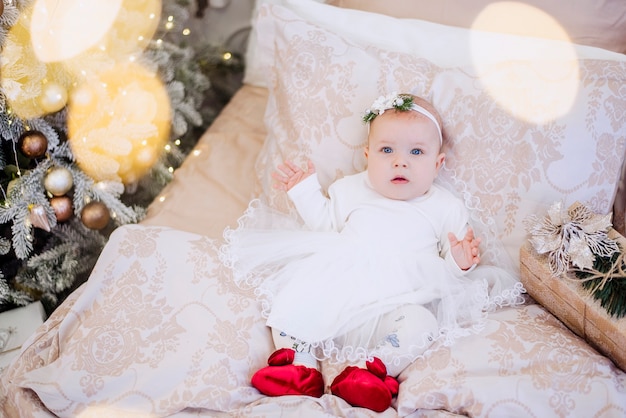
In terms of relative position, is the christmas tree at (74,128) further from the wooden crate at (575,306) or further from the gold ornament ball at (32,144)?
the wooden crate at (575,306)

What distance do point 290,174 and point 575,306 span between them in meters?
0.81

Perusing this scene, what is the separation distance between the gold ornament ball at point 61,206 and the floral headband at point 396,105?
95 cm

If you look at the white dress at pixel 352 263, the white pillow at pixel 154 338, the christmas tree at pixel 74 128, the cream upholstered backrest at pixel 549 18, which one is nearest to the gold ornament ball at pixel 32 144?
the christmas tree at pixel 74 128

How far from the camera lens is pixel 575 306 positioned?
120 centimetres

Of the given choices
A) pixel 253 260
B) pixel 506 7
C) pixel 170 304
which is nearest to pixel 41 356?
pixel 170 304

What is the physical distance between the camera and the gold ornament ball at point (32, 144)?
155cm

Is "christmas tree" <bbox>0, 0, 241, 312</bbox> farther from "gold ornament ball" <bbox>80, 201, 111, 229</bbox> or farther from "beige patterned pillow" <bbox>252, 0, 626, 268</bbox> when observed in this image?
"beige patterned pillow" <bbox>252, 0, 626, 268</bbox>

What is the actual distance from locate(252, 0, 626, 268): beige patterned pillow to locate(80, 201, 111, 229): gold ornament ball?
51 cm

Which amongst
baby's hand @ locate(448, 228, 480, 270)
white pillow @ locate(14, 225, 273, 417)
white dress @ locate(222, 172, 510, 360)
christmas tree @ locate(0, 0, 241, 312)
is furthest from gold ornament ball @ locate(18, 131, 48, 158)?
baby's hand @ locate(448, 228, 480, 270)

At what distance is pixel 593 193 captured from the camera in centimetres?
140

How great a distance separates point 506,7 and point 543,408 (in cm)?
124

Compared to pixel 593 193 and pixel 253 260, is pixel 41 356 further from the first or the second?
pixel 593 193

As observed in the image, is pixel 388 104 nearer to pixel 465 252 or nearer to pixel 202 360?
pixel 465 252

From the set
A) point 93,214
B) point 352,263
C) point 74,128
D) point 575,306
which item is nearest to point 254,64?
point 74,128
